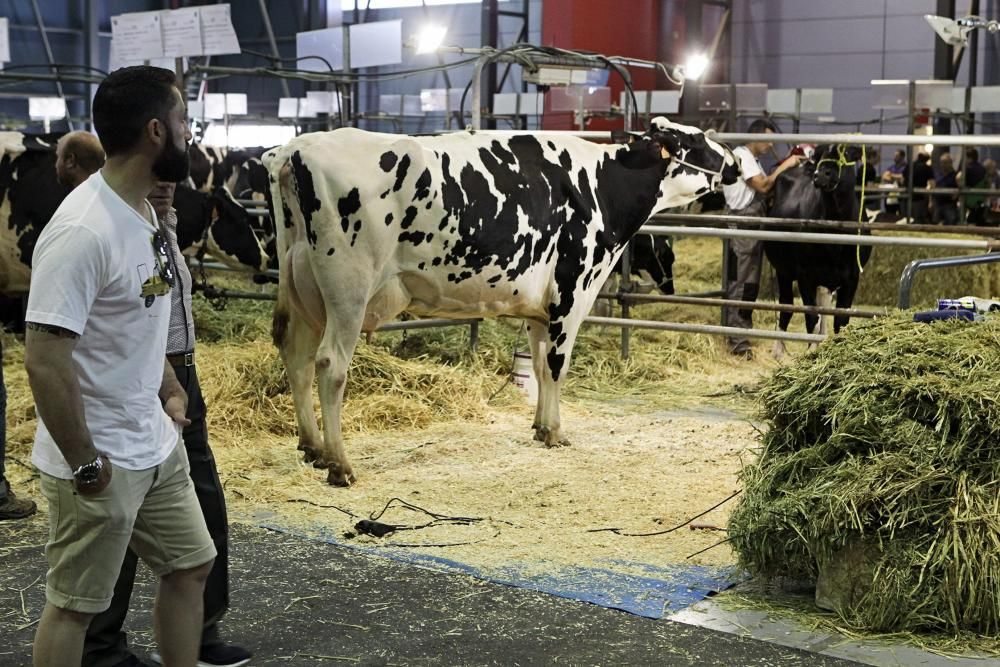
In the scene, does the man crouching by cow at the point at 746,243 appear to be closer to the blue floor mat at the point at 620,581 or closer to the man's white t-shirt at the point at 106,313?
the blue floor mat at the point at 620,581

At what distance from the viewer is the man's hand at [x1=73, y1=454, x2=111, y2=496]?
2.55 meters

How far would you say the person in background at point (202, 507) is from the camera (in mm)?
3412

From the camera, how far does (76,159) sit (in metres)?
4.05

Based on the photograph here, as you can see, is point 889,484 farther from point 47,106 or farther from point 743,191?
point 47,106

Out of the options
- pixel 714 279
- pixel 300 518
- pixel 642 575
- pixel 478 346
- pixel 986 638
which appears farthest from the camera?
pixel 714 279

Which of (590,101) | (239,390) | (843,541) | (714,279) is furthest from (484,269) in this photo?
(590,101)

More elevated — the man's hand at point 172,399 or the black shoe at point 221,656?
the man's hand at point 172,399

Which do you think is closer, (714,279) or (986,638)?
(986,638)

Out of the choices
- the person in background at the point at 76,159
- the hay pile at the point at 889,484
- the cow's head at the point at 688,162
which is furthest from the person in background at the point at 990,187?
the person in background at the point at 76,159

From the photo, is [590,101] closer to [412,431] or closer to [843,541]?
[412,431]

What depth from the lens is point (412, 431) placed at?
279 inches

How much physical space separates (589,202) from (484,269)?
89 cm

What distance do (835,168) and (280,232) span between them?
15.2 ft

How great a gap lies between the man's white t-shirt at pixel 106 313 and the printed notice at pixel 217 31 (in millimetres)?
6509
